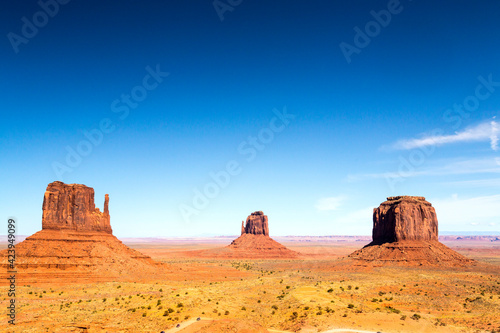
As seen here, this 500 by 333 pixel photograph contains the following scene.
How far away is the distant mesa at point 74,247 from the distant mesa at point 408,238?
55.1 meters

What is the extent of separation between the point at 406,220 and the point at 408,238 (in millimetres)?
4696

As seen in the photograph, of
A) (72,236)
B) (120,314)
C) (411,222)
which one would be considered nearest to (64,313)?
(120,314)

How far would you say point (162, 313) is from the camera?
30453 millimetres

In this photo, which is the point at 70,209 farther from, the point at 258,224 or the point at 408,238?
the point at 258,224

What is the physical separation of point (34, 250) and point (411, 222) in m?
83.7

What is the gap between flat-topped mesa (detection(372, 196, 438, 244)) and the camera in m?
86.1

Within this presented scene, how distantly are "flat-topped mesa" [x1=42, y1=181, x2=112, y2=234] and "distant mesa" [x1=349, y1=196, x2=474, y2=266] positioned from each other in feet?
207

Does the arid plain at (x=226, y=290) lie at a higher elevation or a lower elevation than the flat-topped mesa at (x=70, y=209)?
lower

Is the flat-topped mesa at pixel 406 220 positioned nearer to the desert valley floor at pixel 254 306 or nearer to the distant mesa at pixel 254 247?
the desert valley floor at pixel 254 306

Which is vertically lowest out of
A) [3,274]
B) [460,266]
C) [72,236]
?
[460,266]

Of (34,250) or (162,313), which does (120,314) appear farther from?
(34,250)

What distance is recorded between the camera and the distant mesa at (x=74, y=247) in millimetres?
54094

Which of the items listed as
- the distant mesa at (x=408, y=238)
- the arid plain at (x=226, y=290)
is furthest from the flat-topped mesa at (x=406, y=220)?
the arid plain at (x=226, y=290)

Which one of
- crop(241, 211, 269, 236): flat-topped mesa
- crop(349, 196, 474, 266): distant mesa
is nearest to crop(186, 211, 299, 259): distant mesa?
crop(241, 211, 269, 236): flat-topped mesa
